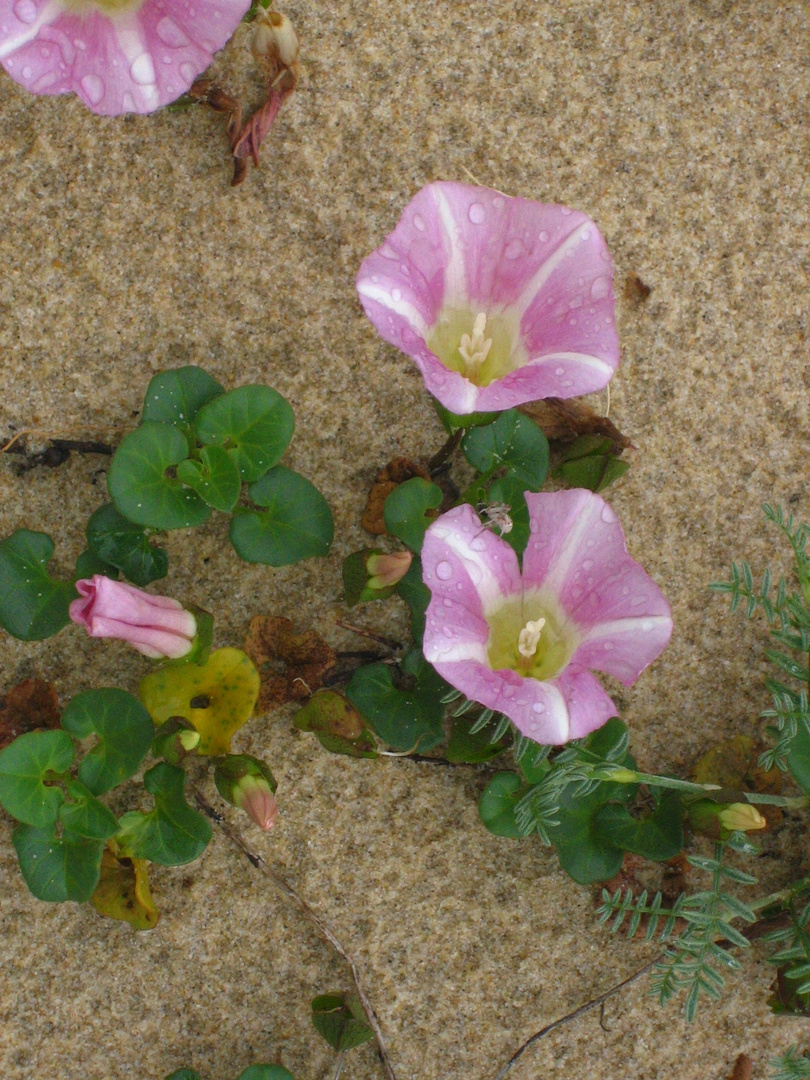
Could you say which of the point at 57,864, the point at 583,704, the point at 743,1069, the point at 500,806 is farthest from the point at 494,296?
the point at 743,1069

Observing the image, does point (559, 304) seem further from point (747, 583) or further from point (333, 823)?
point (333, 823)

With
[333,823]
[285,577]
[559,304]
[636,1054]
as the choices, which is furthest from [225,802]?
[559,304]

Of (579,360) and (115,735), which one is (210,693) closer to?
(115,735)

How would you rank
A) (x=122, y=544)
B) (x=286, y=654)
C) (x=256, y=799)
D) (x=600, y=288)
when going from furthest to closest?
(x=286, y=654) < (x=122, y=544) < (x=256, y=799) < (x=600, y=288)

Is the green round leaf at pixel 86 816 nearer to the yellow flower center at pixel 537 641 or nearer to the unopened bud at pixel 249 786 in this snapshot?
the unopened bud at pixel 249 786

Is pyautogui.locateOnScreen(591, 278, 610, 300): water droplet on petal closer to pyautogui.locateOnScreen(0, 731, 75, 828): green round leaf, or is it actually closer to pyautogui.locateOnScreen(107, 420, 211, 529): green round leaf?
pyautogui.locateOnScreen(107, 420, 211, 529): green round leaf

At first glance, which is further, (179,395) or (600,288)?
(179,395)
